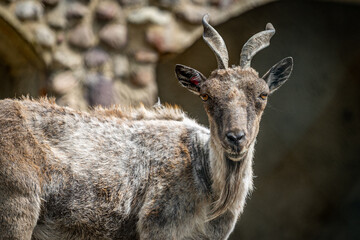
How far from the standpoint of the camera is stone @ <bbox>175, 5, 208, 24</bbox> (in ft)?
26.3

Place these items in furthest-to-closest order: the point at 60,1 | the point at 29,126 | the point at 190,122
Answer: the point at 60,1 → the point at 190,122 → the point at 29,126

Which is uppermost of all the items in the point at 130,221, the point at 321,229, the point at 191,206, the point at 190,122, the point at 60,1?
→ the point at 60,1

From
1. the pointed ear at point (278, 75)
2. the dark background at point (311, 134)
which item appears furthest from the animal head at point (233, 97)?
the dark background at point (311, 134)

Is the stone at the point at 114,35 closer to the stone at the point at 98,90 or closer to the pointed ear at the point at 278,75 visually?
the stone at the point at 98,90

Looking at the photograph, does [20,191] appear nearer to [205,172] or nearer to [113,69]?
[205,172]

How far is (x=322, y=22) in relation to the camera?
10.6 meters

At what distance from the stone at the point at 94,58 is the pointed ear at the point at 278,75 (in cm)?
273

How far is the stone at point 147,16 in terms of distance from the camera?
310 inches

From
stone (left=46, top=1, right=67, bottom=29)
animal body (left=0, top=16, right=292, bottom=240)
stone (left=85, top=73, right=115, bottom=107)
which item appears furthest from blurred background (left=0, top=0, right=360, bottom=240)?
animal body (left=0, top=16, right=292, bottom=240)

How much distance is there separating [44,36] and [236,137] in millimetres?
3470

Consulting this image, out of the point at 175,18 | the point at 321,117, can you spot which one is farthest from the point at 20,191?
the point at 321,117

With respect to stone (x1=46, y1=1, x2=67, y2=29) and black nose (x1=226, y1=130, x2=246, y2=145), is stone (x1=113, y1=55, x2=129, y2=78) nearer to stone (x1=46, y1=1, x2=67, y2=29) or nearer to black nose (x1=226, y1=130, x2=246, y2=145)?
stone (x1=46, y1=1, x2=67, y2=29)

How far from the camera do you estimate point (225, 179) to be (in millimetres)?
5695

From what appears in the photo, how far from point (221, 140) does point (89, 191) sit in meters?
1.39
